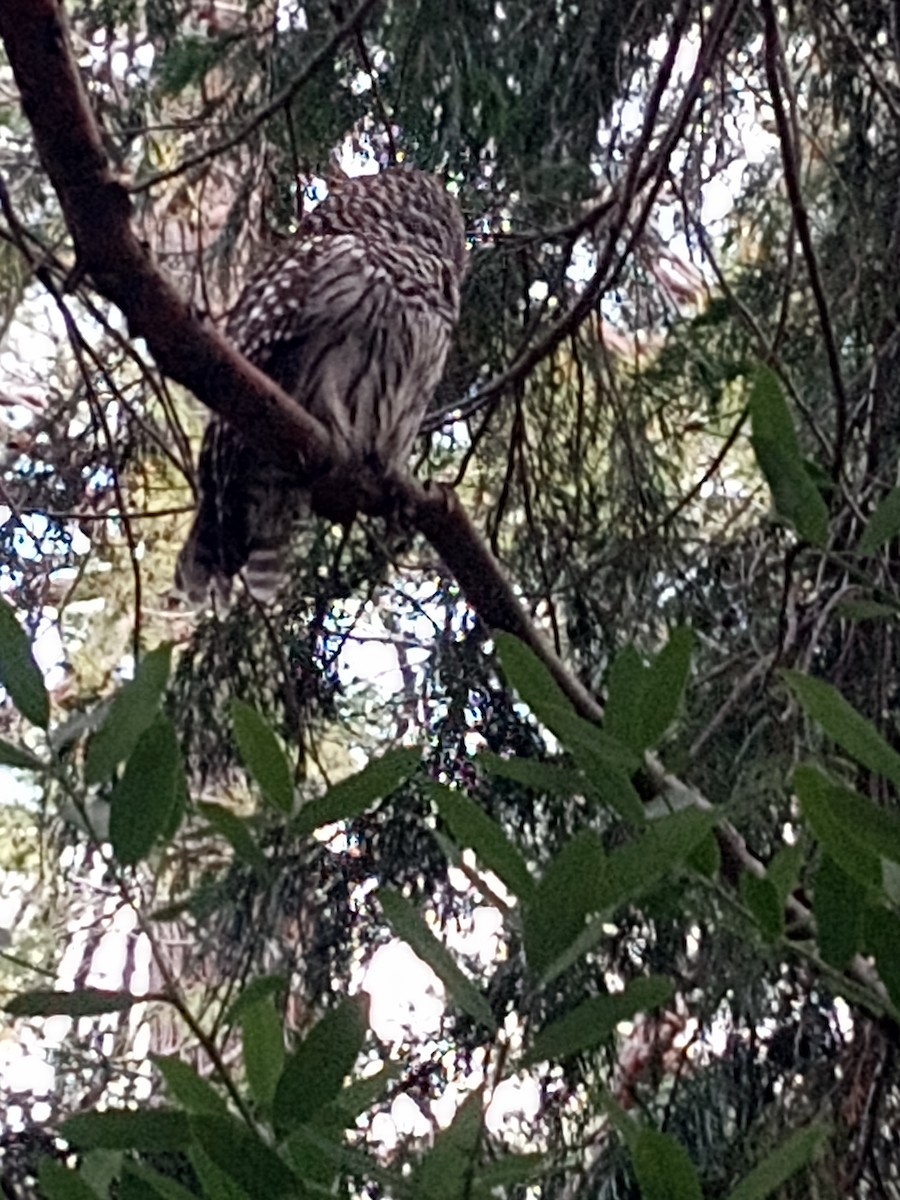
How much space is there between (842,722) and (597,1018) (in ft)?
0.42

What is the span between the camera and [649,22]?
1933 mm

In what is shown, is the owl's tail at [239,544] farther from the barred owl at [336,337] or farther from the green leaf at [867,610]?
the green leaf at [867,610]

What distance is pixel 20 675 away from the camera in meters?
0.69

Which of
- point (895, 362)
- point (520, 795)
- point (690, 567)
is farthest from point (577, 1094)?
point (895, 362)

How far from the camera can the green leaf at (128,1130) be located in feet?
2.03

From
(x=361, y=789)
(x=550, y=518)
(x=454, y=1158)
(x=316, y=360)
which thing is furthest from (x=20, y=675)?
(x=316, y=360)

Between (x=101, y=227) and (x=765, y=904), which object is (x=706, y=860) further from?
(x=101, y=227)

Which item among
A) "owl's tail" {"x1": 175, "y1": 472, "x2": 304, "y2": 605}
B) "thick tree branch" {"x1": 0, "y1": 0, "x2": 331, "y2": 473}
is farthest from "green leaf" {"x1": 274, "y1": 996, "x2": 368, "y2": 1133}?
"owl's tail" {"x1": 175, "y1": 472, "x2": 304, "y2": 605}

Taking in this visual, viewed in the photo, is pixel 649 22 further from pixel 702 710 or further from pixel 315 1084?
pixel 315 1084

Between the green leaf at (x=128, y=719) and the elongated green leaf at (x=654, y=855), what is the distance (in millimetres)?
187

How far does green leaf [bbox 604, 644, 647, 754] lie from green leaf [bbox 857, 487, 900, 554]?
0.10 m

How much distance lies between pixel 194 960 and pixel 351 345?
0.81 metres

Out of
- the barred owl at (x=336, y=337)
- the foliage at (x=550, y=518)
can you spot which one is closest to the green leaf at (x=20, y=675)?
the foliage at (x=550, y=518)

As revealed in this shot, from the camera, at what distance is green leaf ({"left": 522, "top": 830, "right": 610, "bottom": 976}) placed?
579 mm
